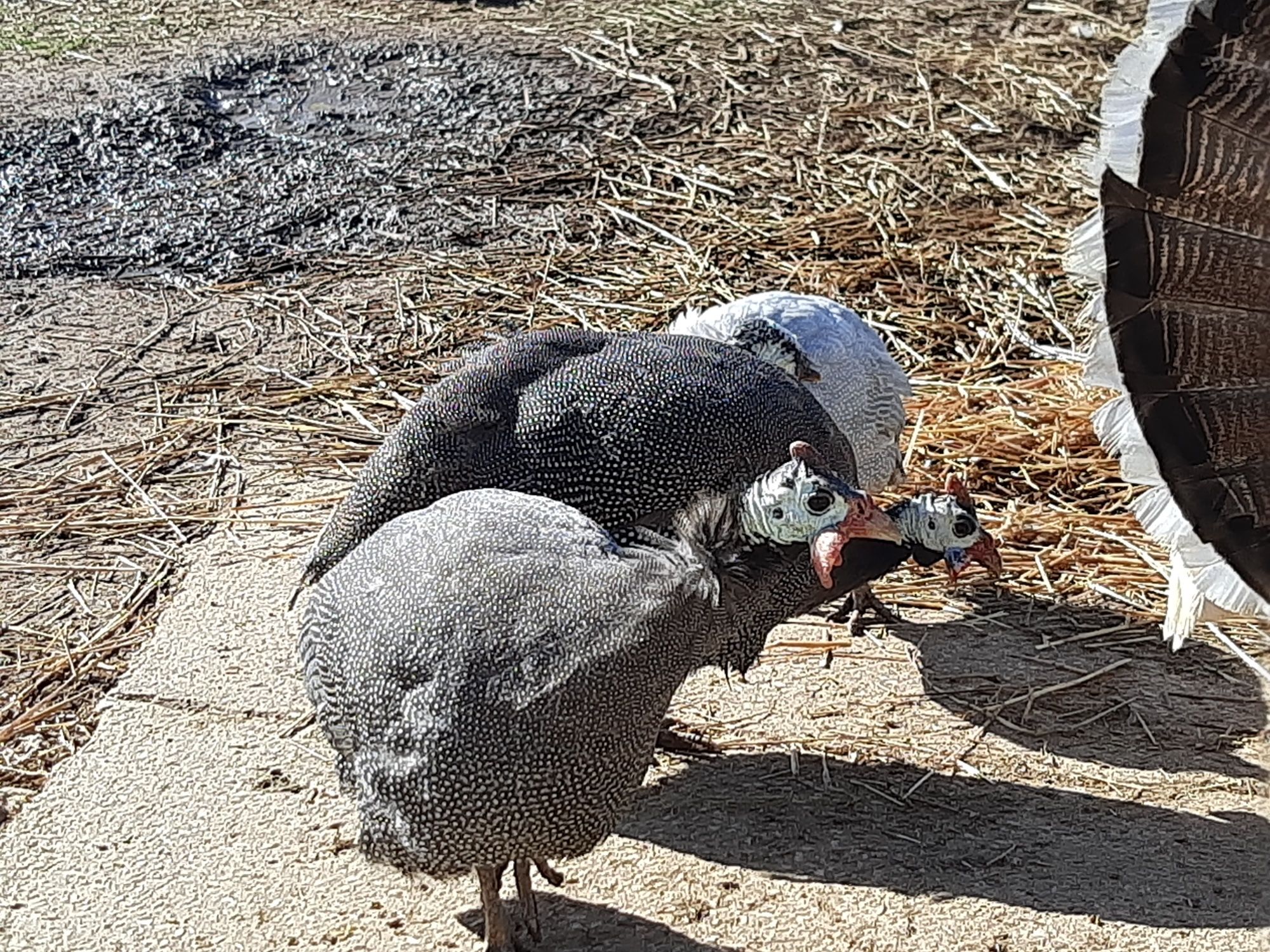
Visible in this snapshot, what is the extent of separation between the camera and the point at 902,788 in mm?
3654

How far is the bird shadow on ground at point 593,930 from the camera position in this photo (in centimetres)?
316

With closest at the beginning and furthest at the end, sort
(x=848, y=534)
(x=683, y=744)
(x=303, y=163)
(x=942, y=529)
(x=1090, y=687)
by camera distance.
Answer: (x=848, y=534) → (x=942, y=529) → (x=683, y=744) → (x=1090, y=687) → (x=303, y=163)

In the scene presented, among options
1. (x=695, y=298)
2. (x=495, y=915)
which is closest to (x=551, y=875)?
(x=495, y=915)

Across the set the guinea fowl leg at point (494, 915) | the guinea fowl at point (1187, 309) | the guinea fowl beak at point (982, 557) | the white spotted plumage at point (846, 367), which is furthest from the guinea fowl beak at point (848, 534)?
the white spotted plumage at point (846, 367)

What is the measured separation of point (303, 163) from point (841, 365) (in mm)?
3776

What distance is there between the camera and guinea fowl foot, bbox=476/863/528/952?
304 centimetres

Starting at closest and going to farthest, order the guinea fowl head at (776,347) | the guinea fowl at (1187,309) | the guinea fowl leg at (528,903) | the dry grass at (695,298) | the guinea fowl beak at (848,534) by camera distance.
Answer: the guinea fowl at (1187,309) < the guinea fowl beak at (848,534) < the guinea fowl leg at (528,903) < the guinea fowl head at (776,347) < the dry grass at (695,298)

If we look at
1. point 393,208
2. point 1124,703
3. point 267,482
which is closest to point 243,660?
point 267,482

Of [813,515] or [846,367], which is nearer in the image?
[813,515]

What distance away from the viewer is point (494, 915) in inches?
121

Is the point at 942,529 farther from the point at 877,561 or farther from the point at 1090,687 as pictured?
the point at 1090,687

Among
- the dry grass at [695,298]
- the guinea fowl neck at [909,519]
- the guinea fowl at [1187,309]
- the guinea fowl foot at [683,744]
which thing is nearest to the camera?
the guinea fowl at [1187,309]

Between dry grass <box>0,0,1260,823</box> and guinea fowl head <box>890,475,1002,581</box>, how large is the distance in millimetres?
372

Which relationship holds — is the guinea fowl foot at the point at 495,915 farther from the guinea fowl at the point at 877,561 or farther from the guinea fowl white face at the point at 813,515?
the guinea fowl white face at the point at 813,515
